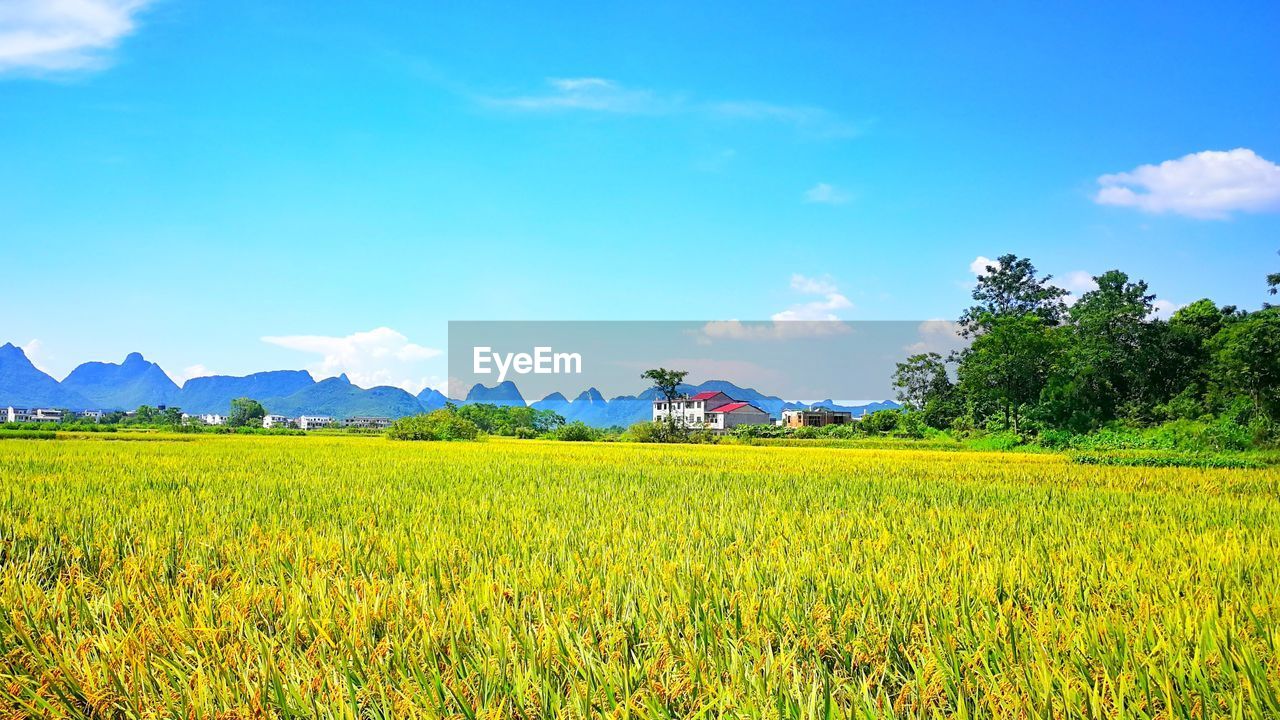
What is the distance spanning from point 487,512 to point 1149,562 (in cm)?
403

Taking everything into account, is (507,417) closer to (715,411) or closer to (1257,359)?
(715,411)

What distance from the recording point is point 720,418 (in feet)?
289

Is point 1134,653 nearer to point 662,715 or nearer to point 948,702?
point 948,702

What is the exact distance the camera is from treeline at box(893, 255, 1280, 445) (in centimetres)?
2914

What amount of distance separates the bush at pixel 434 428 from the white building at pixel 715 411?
174 feet

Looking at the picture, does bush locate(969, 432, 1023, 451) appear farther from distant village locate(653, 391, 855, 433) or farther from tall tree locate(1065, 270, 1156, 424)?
distant village locate(653, 391, 855, 433)

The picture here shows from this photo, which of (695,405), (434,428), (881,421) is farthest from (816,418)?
(434,428)

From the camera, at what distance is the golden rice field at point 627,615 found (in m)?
1.71

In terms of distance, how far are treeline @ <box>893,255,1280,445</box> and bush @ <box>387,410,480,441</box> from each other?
25.8 metres

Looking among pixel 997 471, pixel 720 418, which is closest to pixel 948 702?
pixel 997 471

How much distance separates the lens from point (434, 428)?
108 feet

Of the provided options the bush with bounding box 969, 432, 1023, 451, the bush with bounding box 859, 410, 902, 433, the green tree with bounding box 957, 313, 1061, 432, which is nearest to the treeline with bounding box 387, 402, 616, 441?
the bush with bounding box 859, 410, 902, 433

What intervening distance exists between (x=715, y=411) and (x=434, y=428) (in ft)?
199

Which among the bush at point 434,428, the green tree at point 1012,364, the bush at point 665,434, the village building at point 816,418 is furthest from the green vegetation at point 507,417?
the green tree at point 1012,364
